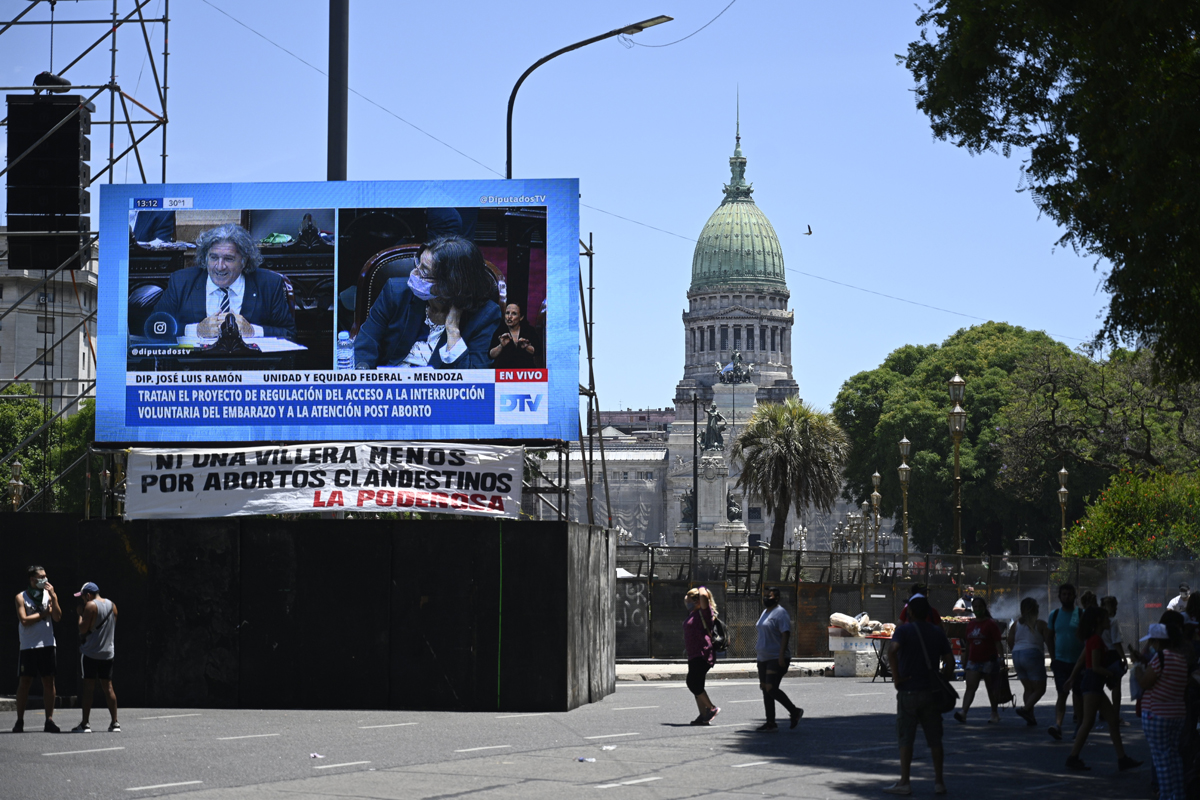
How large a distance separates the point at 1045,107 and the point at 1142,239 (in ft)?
7.55

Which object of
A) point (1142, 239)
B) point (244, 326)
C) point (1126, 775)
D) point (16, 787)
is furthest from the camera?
point (244, 326)

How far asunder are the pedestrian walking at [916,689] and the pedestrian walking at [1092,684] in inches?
78.2

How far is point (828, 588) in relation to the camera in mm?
33344

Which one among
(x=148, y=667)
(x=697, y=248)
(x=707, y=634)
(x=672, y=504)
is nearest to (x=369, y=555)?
(x=148, y=667)

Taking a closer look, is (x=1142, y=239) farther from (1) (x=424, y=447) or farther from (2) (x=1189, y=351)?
(1) (x=424, y=447)

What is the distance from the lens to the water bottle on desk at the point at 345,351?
66.9 ft

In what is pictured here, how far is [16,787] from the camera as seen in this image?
35.7 ft

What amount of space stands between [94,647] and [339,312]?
6965 mm

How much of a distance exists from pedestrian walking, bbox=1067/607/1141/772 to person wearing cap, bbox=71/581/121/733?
362 inches

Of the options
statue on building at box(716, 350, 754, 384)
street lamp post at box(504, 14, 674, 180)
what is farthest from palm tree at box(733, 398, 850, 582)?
statue on building at box(716, 350, 754, 384)

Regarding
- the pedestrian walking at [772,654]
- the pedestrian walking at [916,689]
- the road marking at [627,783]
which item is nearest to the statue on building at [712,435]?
the pedestrian walking at [772,654]

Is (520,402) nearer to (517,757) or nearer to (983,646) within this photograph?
(983,646)

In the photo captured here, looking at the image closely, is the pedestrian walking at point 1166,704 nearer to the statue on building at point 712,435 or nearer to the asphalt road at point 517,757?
the asphalt road at point 517,757

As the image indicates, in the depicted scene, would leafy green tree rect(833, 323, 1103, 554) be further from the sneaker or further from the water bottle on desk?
the sneaker
